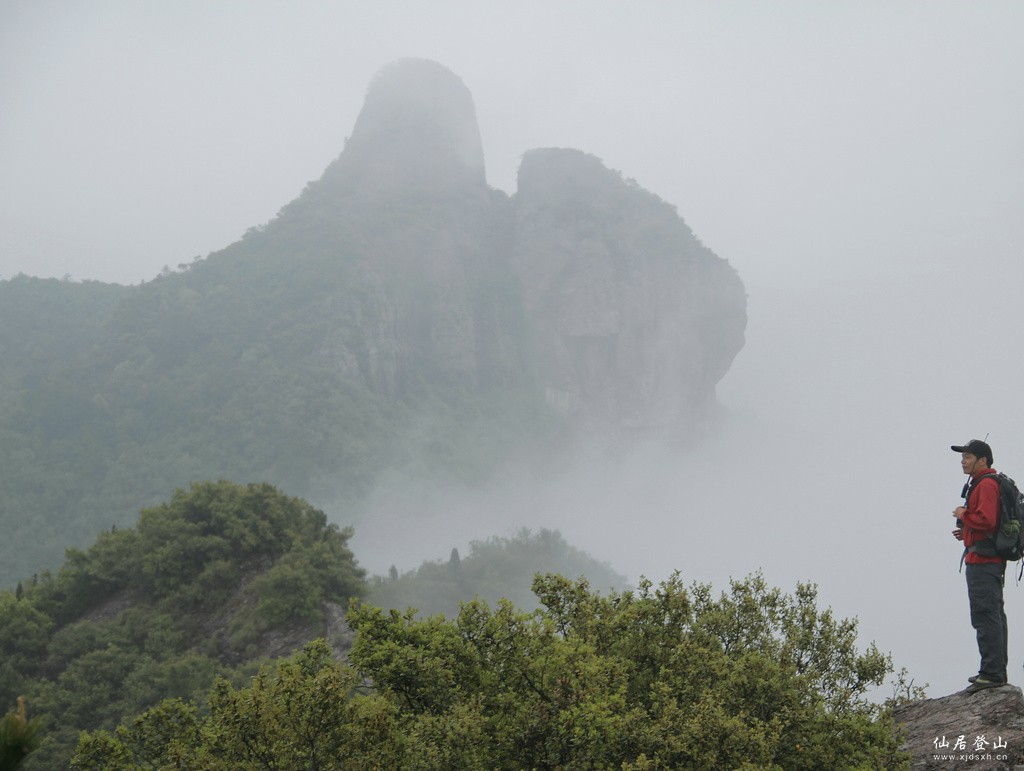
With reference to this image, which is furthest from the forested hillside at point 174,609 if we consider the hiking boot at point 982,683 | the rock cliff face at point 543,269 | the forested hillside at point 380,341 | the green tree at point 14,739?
the rock cliff face at point 543,269

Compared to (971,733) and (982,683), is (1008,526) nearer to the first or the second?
(982,683)

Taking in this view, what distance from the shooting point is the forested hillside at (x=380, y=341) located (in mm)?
108938

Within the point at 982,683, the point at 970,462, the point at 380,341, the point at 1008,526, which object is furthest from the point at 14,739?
the point at 380,341

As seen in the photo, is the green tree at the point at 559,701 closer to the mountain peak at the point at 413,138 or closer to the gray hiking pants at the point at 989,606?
the gray hiking pants at the point at 989,606

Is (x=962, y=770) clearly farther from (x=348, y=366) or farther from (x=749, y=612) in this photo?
(x=348, y=366)

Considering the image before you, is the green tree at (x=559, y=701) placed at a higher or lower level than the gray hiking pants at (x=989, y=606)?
lower

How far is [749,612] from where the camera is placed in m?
11.4

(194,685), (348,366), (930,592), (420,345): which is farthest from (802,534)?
(194,685)

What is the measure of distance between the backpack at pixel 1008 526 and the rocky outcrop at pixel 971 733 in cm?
179

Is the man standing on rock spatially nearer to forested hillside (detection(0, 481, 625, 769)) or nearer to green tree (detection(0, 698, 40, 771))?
green tree (detection(0, 698, 40, 771))

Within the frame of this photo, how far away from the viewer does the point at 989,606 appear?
8828mm

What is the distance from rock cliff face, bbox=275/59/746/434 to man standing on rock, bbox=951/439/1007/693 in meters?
146

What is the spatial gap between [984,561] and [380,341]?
13569 centimetres

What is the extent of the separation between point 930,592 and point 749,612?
533 feet
